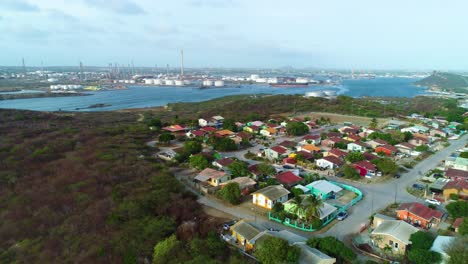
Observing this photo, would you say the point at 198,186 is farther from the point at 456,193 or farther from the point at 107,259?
the point at 456,193

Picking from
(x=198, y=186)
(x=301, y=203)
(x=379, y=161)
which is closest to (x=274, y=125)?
(x=379, y=161)

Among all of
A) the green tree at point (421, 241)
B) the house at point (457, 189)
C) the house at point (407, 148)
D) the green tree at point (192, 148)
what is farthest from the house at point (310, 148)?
the green tree at point (421, 241)

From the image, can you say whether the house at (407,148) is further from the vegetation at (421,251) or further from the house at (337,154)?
the vegetation at (421,251)

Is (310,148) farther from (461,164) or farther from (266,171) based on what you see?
(461,164)

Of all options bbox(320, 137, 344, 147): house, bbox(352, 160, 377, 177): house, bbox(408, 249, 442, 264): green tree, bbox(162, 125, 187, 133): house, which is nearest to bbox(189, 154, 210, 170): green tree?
bbox(352, 160, 377, 177): house

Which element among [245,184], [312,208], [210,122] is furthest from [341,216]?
[210,122]
